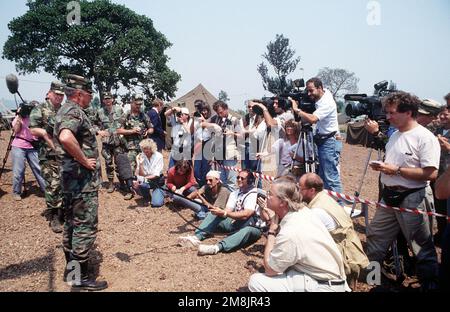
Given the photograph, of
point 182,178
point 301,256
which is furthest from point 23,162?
point 301,256

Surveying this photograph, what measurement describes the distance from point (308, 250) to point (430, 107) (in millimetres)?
2473

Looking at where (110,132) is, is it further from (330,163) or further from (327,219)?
(327,219)

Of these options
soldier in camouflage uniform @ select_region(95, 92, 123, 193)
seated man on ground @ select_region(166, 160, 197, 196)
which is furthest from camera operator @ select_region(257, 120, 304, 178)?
soldier in camouflage uniform @ select_region(95, 92, 123, 193)

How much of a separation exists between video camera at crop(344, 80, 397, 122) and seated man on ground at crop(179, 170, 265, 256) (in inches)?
69.0

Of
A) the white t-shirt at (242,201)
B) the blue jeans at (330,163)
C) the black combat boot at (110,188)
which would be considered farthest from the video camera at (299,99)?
the black combat boot at (110,188)

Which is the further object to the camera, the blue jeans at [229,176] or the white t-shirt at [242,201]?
the blue jeans at [229,176]

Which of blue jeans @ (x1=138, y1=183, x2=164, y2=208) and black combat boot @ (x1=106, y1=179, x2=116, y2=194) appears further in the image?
black combat boot @ (x1=106, y1=179, x2=116, y2=194)

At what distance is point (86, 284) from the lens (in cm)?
314

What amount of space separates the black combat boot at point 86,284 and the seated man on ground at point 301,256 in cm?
178

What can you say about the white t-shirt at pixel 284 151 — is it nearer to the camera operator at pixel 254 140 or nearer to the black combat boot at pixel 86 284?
the camera operator at pixel 254 140

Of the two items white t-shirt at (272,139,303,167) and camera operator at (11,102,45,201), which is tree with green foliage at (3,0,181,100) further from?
white t-shirt at (272,139,303,167)

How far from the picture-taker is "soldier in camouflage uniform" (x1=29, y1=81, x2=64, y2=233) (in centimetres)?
465

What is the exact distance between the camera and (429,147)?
2791 mm

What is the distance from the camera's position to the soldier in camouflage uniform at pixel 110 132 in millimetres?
6555
